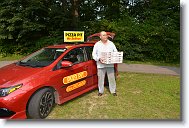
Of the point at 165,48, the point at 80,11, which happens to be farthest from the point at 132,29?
the point at 80,11

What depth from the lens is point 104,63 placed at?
5.54 metres

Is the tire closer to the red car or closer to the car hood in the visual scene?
the red car

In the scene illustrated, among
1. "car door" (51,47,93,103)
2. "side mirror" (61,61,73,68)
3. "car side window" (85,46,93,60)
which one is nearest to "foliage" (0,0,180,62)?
"car side window" (85,46,93,60)

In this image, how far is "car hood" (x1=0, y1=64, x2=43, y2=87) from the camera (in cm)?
425

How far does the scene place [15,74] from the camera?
15.0 ft

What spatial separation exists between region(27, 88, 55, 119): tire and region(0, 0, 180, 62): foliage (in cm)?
781

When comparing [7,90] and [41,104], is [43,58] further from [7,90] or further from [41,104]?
[7,90]

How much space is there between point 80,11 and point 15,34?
4.94m

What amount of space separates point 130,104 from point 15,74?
2748 millimetres

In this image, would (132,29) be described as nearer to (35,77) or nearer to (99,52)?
(99,52)

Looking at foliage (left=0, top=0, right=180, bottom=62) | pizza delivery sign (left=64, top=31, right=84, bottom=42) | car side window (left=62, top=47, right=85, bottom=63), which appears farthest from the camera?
foliage (left=0, top=0, right=180, bottom=62)

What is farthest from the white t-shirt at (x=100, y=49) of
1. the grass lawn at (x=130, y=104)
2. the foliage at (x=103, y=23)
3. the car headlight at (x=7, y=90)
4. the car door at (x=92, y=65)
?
the foliage at (x=103, y=23)

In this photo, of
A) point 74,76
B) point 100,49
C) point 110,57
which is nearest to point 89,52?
point 100,49

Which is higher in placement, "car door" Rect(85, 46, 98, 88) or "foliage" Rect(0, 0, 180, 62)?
"foliage" Rect(0, 0, 180, 62)
